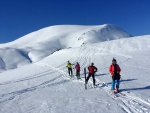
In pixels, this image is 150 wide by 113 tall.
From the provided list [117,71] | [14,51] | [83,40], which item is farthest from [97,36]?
[117,71]

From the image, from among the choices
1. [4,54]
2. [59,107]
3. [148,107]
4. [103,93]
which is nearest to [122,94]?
[103,93]

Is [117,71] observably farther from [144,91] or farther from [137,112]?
[137,112]

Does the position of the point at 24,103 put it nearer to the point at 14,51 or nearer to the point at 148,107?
the point at 148,107

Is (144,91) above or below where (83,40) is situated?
below

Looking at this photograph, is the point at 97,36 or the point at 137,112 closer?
the point at 137,112

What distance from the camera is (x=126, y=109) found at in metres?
9.27

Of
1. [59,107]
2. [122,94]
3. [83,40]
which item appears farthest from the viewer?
[83,40]

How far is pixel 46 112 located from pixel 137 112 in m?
3.90

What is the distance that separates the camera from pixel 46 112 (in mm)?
9742

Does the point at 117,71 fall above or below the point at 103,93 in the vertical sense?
above

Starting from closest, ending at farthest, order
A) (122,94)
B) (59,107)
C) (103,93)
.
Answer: (59,107)
(122,94)
(103,93)

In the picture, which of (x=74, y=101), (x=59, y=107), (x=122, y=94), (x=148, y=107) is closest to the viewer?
(x=148, y=107)

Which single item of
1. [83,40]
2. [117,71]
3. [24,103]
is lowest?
[24,103]

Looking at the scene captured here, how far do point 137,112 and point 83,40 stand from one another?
184445mm
